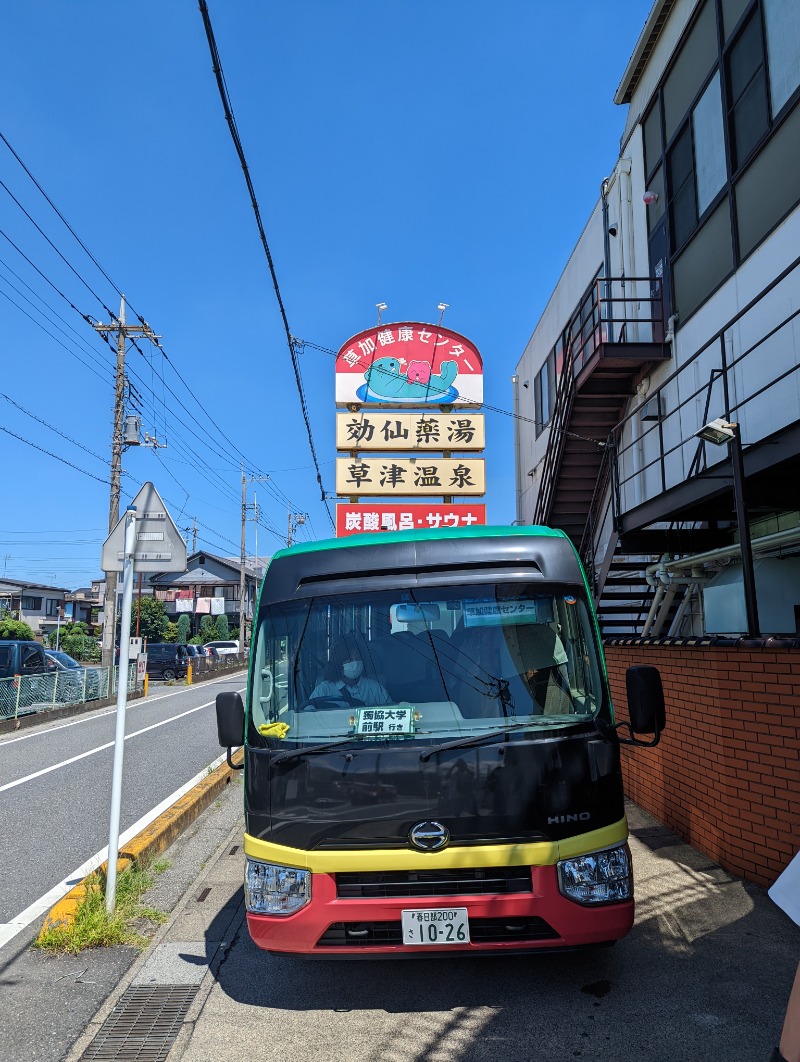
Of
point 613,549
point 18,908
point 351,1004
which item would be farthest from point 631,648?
point 18,908

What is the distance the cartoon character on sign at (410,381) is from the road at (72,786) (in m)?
7.15

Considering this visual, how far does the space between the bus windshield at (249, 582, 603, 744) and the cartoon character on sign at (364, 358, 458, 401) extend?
1123 centimetres

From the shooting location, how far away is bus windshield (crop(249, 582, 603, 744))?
4.08m

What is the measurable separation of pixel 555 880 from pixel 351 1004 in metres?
1.23

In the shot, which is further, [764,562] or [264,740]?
[764,562]

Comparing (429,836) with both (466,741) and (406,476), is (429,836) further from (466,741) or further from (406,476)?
(406,476)

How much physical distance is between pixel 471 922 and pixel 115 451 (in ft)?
87.8

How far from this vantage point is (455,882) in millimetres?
3732

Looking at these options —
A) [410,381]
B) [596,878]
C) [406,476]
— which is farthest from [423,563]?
[410,381]

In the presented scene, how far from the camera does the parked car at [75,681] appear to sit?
815 inches

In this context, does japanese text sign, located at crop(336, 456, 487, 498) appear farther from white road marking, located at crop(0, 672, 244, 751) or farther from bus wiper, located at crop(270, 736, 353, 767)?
bus wiper, located at crop(270, 736, 353, 767)

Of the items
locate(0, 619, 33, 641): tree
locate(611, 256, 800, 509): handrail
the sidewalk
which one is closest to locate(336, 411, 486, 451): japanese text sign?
locate(611, 256, 800, 509): handrail

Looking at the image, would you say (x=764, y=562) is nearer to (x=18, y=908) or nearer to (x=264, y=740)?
(x=264, y=740)

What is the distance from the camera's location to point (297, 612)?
4434 mm
